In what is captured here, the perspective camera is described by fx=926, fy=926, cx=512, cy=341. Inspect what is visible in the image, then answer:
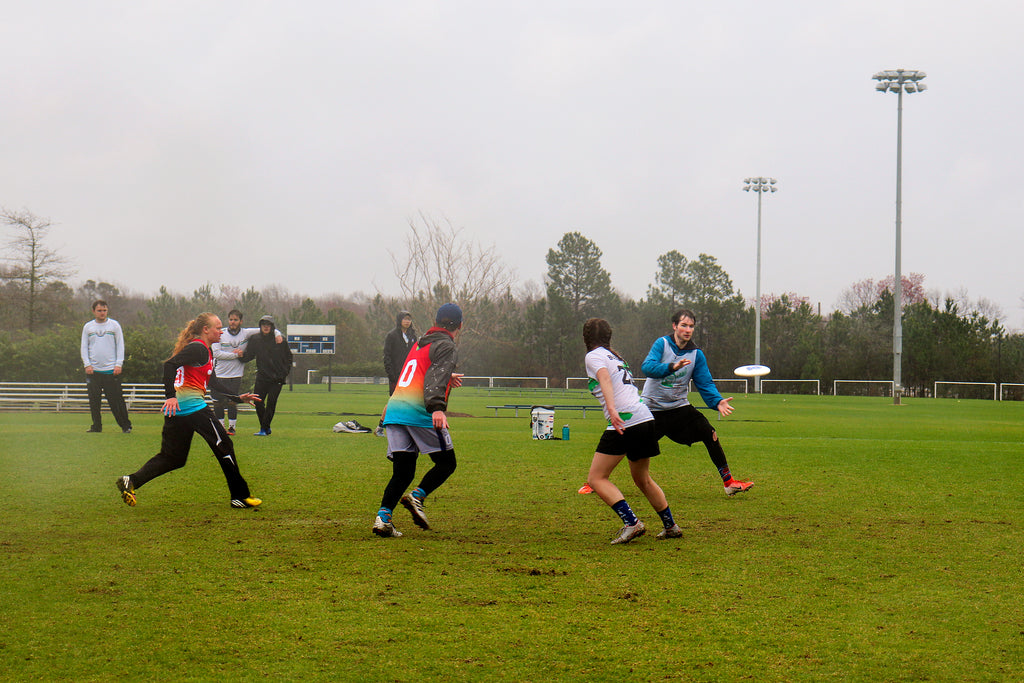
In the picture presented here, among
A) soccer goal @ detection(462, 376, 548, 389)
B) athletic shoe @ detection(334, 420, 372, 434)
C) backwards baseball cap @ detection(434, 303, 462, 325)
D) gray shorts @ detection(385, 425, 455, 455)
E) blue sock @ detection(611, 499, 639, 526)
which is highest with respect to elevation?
backwards baseball cap @ detection(434, 303, 462, 325)

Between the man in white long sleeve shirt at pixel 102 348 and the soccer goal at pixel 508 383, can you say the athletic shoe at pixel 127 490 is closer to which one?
the man in white long sleeve shirt at pixel 102 348

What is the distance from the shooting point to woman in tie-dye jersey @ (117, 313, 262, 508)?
26.7 ft

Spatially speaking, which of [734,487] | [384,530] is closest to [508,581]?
[384,530]

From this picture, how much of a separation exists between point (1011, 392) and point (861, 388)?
28.3 feet

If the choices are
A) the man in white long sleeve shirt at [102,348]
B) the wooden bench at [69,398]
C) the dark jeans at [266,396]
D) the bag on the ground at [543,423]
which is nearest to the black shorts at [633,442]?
the bag on the ground at [543,423]

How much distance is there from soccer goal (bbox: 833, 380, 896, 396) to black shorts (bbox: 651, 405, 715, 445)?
47663 millimetres

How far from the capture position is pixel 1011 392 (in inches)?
1892

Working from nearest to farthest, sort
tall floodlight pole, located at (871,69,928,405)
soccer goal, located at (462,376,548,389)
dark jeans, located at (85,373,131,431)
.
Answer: dark jeans, located at (85,373,131,431)
tall floodlight pole, located at (871,69,928,405)
soccer goal, located at (462,376,548,389)

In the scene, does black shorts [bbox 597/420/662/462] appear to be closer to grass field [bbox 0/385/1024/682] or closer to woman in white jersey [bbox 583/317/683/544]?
woman in white jersey [bbox 583/317/683/544]

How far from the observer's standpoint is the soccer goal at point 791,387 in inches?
2190

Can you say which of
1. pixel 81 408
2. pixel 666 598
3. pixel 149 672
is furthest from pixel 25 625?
pixel 81 408

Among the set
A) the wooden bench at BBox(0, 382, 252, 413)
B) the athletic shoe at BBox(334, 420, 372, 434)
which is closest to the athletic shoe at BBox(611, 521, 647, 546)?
the athletic shoe at BBox(334, 420, 372, 434)

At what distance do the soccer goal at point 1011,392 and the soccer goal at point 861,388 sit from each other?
636 centimetres

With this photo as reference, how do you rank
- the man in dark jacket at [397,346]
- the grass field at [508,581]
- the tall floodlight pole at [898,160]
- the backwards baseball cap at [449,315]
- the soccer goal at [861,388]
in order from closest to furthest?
1. the grass field at [508,581]
2. the backwards baseball cap at [449,315]
3. the man in dark jacket at [397,346]
4. the tall floodlight pole at [898,160]
5. the soccer goal at [861,388]
